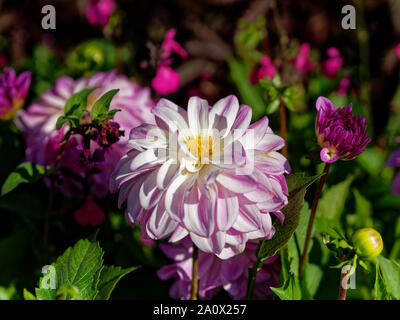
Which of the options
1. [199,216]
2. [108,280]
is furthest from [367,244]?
[108,280]

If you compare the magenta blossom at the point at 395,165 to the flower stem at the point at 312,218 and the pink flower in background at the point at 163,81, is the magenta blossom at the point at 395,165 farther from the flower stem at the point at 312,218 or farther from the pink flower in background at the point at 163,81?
the pink flower in background at the point at 163,81

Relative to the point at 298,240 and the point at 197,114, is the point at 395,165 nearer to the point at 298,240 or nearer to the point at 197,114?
the point at 298,240

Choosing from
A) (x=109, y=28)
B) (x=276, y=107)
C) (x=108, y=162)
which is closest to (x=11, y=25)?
(x=109, y=28)

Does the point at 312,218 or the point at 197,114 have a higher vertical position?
the point at 197,114

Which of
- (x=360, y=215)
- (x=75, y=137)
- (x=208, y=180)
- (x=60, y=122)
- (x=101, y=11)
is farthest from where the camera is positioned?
(x=101, y=11)

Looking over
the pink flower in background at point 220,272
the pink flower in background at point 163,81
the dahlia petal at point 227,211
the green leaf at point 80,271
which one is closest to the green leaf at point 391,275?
the pink flower in background at point 220,272
